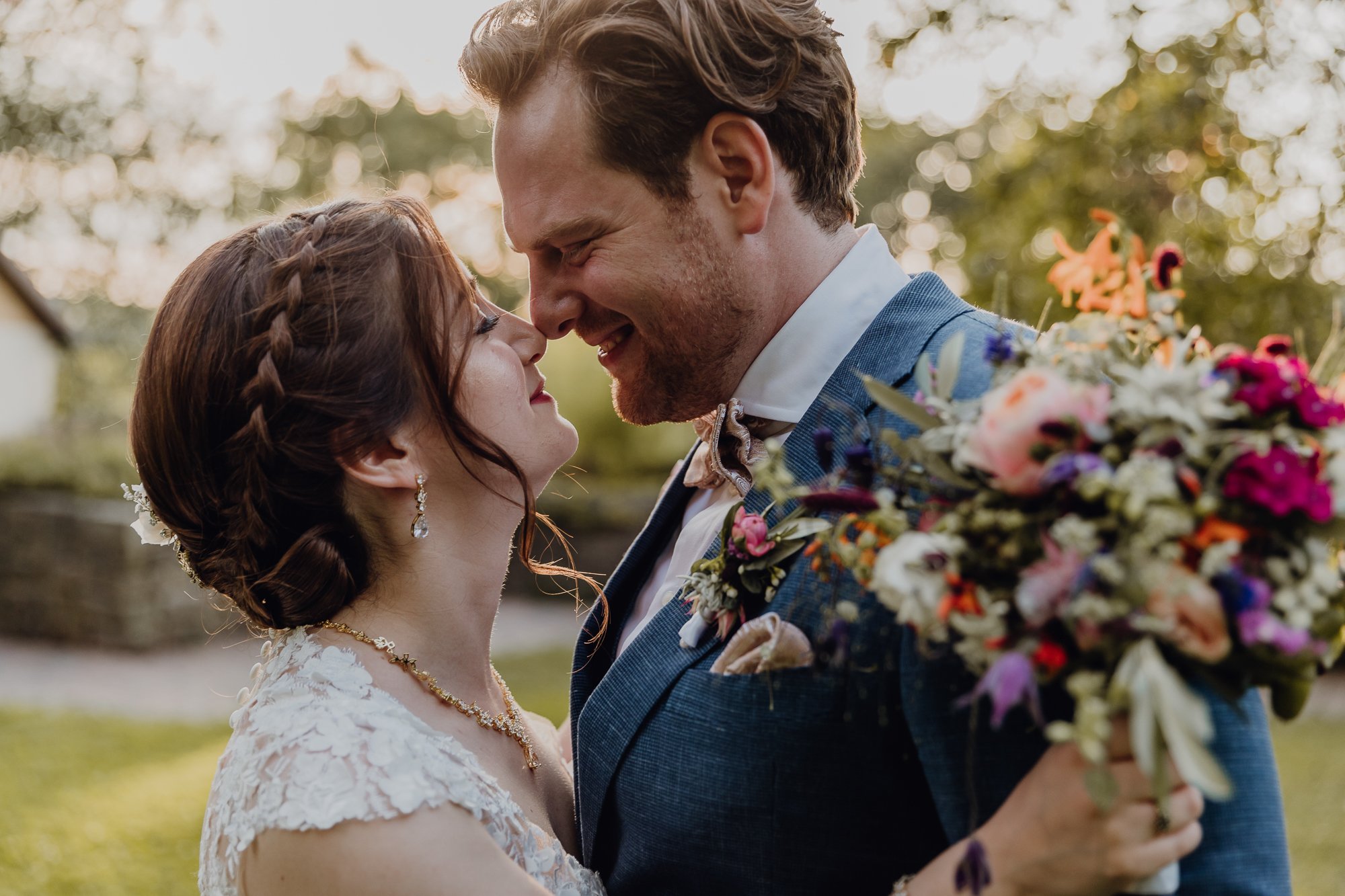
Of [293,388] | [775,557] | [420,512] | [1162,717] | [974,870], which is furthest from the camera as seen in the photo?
[420,512]

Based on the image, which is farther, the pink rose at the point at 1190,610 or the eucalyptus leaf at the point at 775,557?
the eucalyptus leaf at the point at 775,557

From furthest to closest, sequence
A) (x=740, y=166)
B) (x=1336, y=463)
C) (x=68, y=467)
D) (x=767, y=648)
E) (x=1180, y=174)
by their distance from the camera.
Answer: (x=68, y=467), (x=1180, y=174), (x=740, y=166), (x=767, y=648), (x=1336, y=463)

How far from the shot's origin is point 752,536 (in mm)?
2125

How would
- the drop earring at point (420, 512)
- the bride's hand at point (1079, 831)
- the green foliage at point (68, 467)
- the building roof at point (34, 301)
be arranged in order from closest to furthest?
the bride's hand at point (1079, 831) → the drop earring at point (420, 512) → the green foliage at point (68, 467) → the building roof at point (34, 301)

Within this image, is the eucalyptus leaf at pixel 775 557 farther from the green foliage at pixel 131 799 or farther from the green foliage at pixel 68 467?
the green foliage at pixel 68 467

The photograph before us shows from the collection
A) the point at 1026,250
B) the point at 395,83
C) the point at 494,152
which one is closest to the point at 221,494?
the point at 494,152

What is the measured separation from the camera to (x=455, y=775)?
88.4 inches

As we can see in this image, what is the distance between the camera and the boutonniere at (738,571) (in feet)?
6.89

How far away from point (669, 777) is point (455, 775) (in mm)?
427

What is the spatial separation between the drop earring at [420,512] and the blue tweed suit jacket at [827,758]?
21.5 inches

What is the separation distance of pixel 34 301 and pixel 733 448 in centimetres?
2157

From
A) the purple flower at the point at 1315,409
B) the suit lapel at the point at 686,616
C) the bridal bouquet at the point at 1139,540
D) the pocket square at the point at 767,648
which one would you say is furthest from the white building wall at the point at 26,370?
the purple flower at the point at 1315,409

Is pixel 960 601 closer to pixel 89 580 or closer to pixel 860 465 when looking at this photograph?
pixel 860 465

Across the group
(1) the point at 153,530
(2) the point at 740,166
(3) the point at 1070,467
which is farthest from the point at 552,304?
(3) the point at 1070,467
